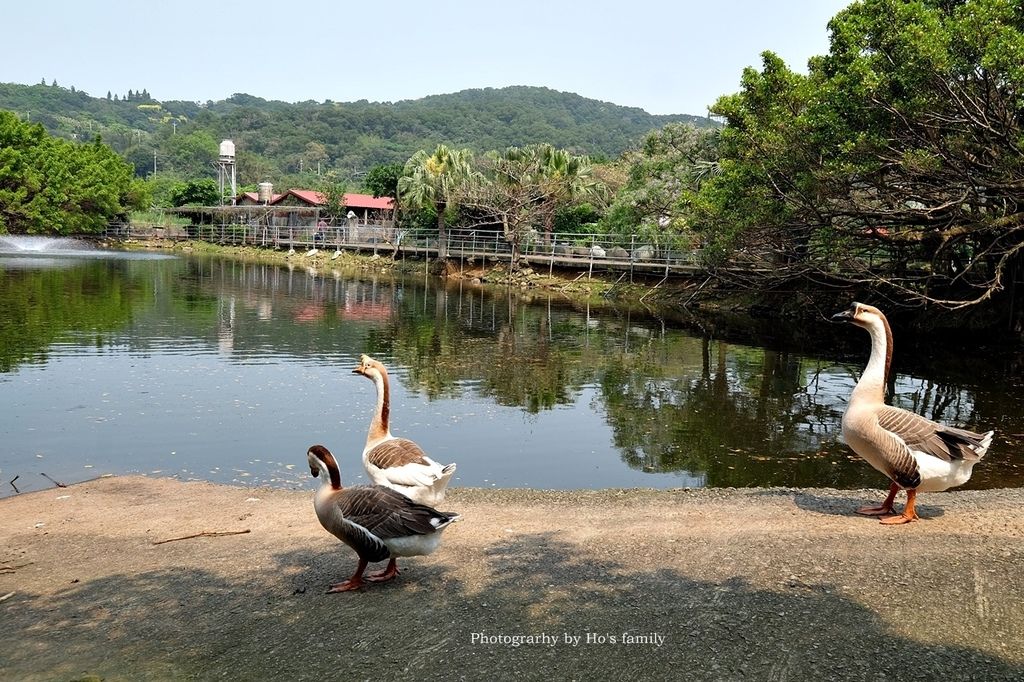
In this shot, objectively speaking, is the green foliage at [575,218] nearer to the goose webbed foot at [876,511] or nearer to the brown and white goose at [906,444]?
the goose webbed foot at [876,511]

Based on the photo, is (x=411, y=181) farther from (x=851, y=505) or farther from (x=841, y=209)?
(x=851, y=505)

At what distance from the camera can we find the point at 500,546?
302 inches

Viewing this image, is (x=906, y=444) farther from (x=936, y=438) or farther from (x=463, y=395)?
(x=463, y=395)

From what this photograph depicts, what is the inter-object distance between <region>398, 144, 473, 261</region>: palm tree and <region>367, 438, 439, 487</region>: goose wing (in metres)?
48.7

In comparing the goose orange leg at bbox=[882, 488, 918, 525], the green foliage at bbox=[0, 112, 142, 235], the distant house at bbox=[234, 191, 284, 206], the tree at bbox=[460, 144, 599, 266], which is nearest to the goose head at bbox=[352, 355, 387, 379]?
the goose orange leg at bbox=[882, 488, 918, 525]

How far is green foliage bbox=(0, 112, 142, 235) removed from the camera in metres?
74.0

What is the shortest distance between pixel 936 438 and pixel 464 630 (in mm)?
4993

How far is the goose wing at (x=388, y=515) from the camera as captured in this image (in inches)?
242

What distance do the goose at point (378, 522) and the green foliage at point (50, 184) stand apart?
8034cm

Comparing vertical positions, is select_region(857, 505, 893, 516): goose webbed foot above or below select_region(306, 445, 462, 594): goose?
below

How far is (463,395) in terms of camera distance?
59.7ft

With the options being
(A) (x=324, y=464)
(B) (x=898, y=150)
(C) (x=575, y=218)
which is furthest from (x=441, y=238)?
(A) (x=324, y=464)

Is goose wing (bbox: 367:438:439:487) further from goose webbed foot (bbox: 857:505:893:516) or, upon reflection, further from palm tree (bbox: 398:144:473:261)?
palm tree (bbox: 398:144:473:261)

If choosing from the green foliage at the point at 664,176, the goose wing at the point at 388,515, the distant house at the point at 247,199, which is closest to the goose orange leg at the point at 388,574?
the goose wing at the point at 388,515
